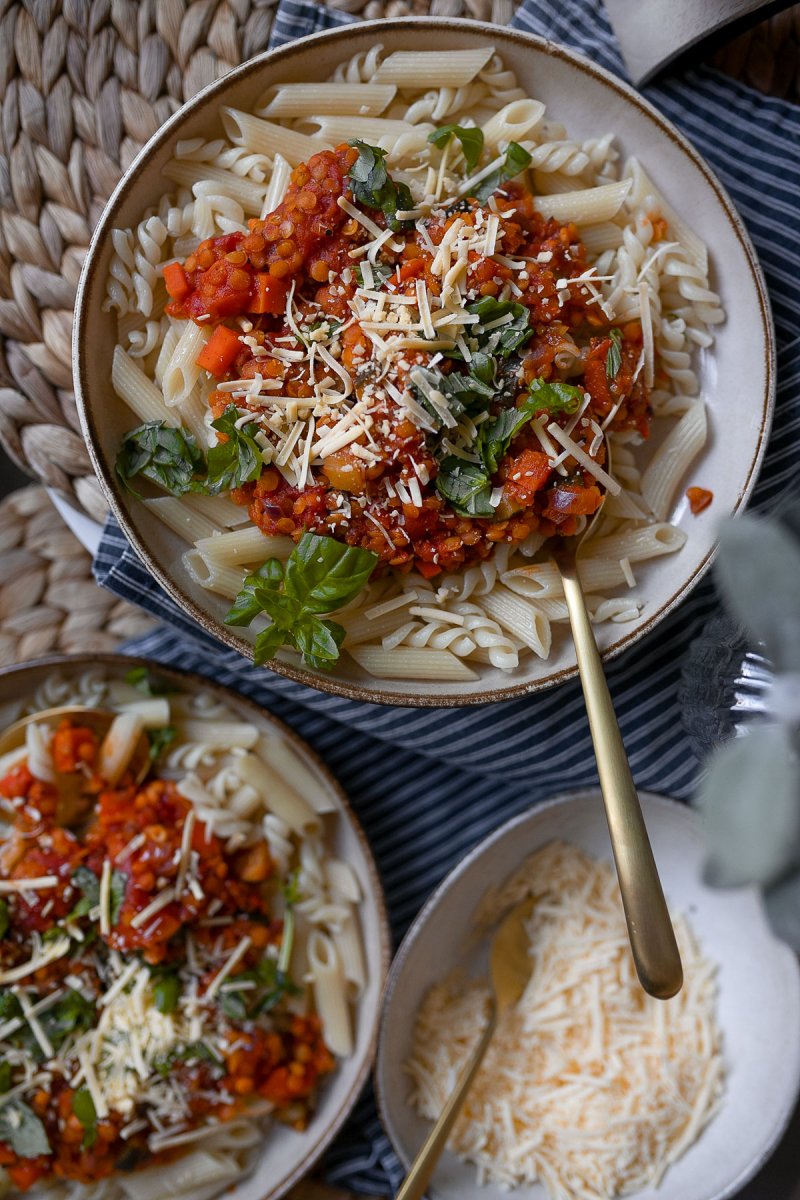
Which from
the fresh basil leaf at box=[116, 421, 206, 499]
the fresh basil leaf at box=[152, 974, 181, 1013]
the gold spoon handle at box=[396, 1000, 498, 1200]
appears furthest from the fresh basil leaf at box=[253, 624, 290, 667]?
the gold spoon handle at box=[396, 1000, 498, 1200]

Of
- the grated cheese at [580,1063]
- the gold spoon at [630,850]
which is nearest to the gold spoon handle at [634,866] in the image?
the gold spoon at [630,850]

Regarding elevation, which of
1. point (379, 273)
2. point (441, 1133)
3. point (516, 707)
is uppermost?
point (379, 273)

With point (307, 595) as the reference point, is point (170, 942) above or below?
below

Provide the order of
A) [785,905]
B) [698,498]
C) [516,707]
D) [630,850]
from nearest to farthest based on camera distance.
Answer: [785,905] → [630,850] → [698,498] → [516,707]

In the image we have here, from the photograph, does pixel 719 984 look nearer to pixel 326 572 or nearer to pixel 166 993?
pixel 166 993

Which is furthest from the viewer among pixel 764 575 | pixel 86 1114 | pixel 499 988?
pixel 499 988

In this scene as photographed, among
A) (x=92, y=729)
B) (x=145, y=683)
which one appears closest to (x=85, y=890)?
(x=92, y=729)

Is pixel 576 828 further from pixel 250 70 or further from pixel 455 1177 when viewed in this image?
pixel 250 70
